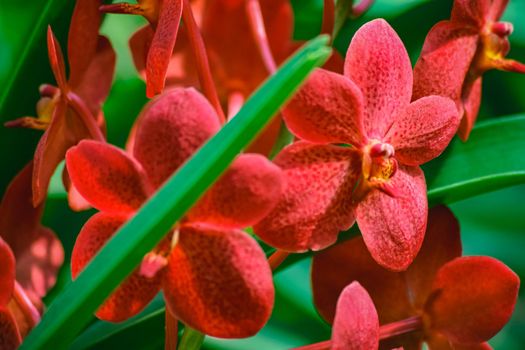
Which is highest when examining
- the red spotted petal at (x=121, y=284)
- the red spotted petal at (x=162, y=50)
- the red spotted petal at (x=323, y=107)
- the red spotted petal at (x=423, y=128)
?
the red spotted petal at (x=162, y=50)

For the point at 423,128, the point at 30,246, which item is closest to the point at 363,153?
the point at 423,128

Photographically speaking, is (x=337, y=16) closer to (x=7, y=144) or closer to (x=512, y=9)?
(x=7, y=144)

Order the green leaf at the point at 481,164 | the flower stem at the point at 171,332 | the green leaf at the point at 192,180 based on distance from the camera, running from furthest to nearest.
Result: the green leaf at the point at 481,164
the flower stem at the point at 171,332
the green leaf at the point at 192,180

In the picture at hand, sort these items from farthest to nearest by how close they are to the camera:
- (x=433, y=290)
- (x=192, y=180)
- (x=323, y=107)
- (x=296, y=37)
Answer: (x=296, y=37), (x=433, y=290), (x=323, y=107), (x=192, y=180)

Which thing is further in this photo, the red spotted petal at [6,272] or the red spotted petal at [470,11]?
the red spotted petal at [470,11]

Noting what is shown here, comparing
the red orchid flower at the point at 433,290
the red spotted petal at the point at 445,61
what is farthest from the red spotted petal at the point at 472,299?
the red spotted petal at the point at 445,61

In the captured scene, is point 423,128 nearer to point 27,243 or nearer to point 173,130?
point 173,130

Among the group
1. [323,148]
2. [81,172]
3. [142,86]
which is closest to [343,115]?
[323,148]

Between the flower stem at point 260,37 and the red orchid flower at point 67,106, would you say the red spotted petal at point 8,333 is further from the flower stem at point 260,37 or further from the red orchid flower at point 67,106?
the flower stem at point 260,37
